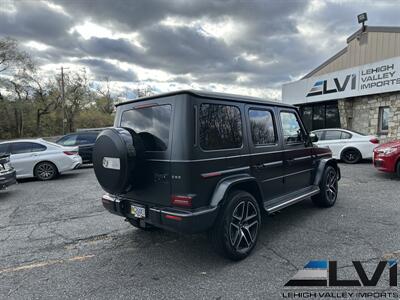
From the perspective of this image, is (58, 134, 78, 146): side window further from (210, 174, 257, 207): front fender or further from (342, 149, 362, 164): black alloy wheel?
(342, 149, 362, 164): black alloy wheel

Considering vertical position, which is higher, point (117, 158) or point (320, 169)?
point (117, 158)

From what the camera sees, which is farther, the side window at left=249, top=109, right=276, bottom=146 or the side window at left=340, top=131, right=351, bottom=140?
the side window at left=340, top=131, right=351, bottom=140

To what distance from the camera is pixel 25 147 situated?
29.0 ft

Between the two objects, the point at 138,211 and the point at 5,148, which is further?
the point at 5,148

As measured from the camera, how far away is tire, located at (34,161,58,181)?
8.85m

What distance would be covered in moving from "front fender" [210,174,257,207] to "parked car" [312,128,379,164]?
9.07m

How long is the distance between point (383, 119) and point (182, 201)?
14116 mm

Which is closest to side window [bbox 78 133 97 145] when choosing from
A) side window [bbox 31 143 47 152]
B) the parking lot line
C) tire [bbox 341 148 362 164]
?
Answer: side window [bbox 31 143 47 152]

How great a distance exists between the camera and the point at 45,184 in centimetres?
835

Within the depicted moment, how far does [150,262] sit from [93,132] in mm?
10343

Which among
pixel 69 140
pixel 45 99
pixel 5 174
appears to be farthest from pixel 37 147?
pixel 45 99

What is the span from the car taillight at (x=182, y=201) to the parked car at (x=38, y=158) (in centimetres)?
749

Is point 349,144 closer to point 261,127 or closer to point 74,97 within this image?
point 261,127

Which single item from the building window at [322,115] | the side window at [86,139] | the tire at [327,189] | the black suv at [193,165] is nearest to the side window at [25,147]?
the side window at [86,139]
